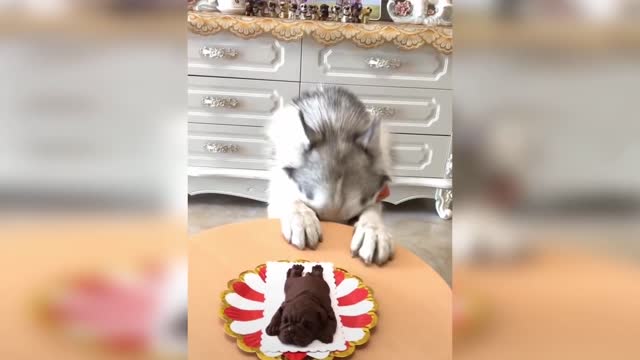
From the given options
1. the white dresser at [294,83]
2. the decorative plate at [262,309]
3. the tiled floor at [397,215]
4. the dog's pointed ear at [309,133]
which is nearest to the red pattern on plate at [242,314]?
the decorative plate at [262,309]

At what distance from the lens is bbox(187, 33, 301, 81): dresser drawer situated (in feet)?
5.72

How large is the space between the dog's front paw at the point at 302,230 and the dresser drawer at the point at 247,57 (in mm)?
1012

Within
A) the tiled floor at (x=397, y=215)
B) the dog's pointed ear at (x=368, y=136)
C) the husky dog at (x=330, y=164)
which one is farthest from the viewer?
the tiled floor at (x=397, y=215)

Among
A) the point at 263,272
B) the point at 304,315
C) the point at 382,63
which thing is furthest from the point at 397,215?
the point at 304,315

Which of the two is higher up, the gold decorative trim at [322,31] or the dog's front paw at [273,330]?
the gold decorative trim at [322,31]

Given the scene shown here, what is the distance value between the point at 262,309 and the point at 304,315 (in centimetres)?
7

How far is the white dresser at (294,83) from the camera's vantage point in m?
1.72

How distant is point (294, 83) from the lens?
179 centimetres

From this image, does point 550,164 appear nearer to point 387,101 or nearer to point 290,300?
point 290,300

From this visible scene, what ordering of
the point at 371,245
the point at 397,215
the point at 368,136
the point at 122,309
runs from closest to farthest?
the point at 122,309
the point at 371,245
the point at 368,136
the point at 397,215

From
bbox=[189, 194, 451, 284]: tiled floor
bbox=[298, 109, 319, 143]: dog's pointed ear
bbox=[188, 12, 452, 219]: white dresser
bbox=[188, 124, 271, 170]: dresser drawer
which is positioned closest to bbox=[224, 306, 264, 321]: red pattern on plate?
bbox=[298, 109, 319, 143]: dog's pointed ear

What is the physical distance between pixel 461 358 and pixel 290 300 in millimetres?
374

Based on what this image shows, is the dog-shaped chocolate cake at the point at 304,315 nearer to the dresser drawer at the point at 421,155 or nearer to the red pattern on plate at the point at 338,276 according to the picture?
the red pattern on plate at the point at 338,276

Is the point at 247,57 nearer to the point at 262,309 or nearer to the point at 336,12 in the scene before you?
the point at 336,12
